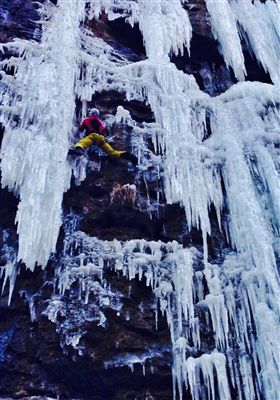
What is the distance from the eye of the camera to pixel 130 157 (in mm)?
8133

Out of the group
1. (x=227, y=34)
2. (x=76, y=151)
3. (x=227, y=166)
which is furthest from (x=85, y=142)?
(x=227, y=34)

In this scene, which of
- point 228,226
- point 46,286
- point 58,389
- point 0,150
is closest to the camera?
point 58,389

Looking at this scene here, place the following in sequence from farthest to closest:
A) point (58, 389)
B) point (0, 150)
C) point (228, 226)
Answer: point (228, 226) → point (0, 150) → point (58, 389)

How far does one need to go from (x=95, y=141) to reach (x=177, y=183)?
4.99ft

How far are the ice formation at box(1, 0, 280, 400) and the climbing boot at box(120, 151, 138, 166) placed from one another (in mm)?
251

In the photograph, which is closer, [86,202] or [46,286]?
[46,286]

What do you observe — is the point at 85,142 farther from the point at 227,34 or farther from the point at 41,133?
the point at 227,34

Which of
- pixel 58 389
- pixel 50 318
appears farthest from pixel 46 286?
pixel 58 389

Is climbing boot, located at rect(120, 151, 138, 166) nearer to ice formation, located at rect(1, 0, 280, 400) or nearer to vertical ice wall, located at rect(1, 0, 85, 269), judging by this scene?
ice formation, located at rect(1, 0, 280, 400)

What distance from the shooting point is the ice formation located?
6.61 meters

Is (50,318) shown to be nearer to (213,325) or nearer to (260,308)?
(213,325)

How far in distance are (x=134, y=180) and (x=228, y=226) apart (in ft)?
5.74

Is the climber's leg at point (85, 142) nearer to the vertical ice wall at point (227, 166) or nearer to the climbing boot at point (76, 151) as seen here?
the climbing boot at point (76, 151)

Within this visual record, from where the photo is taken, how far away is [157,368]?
6480 mm
